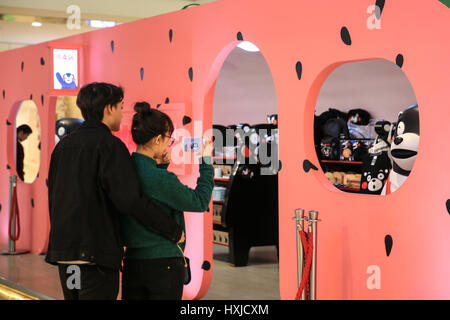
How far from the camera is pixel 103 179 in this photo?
2.14m

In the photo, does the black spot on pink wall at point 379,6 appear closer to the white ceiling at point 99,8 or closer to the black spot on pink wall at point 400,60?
the black spot on pink wall at point 400,60

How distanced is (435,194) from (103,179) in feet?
5.98

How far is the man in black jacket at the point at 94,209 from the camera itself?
83.5 inches

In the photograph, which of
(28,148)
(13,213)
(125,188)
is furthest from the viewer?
(28,148)

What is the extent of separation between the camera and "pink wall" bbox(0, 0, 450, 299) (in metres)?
2.99

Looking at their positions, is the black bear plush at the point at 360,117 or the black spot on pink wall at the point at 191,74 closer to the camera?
the black spot on pink wall at the point at 191,74

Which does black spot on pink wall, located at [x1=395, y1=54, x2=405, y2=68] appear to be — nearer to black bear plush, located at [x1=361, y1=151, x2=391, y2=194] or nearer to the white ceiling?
black bear plush, located at [x1=361, y1=151, x2=391, y2=194]

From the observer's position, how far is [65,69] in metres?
5.92

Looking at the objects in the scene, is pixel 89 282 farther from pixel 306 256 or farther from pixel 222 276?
pixel 222 276

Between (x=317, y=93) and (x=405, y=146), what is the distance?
26.3 inches

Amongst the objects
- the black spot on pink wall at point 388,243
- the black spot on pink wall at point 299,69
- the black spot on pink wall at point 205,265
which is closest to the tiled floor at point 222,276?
the black spot on pink wall at point 205,265

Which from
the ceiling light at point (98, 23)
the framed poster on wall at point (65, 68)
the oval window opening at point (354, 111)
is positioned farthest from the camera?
the ceiling light at point (98, 23)

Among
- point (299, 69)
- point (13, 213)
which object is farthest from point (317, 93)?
point (13, 213)

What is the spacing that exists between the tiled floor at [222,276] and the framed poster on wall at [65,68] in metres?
1.91
